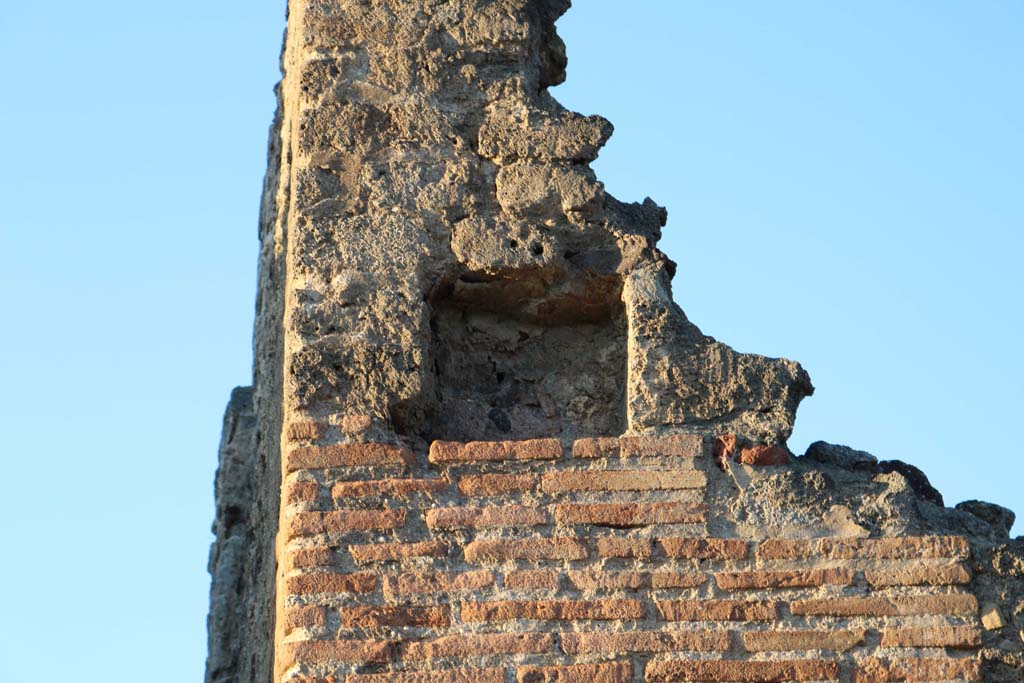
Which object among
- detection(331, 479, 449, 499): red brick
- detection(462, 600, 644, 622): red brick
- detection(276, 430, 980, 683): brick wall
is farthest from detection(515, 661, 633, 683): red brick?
detection(331, 479, 449, 499): red brick

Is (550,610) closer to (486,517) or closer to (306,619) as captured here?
(486,517)

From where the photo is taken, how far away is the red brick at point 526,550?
5.18 meters

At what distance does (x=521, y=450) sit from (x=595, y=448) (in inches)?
8.1

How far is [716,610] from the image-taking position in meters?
5.14

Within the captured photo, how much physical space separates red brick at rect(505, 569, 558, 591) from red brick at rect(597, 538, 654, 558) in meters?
0.16

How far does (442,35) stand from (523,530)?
165 centimetres

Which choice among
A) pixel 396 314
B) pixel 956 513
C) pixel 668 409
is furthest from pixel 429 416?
pixel 956 513

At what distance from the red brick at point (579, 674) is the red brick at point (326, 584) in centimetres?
47

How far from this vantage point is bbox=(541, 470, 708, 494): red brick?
5297 mm

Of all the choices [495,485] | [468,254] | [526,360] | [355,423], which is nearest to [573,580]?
[495,485]

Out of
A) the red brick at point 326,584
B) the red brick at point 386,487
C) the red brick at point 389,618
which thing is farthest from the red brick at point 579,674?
the red brick at point 386,487

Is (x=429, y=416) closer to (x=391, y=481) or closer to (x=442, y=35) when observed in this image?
(x=391, y=481)

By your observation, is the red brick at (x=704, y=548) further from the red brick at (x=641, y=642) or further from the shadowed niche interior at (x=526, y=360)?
the shadowed niche interior at (x=526, y=360)

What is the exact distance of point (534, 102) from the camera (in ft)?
19.5
